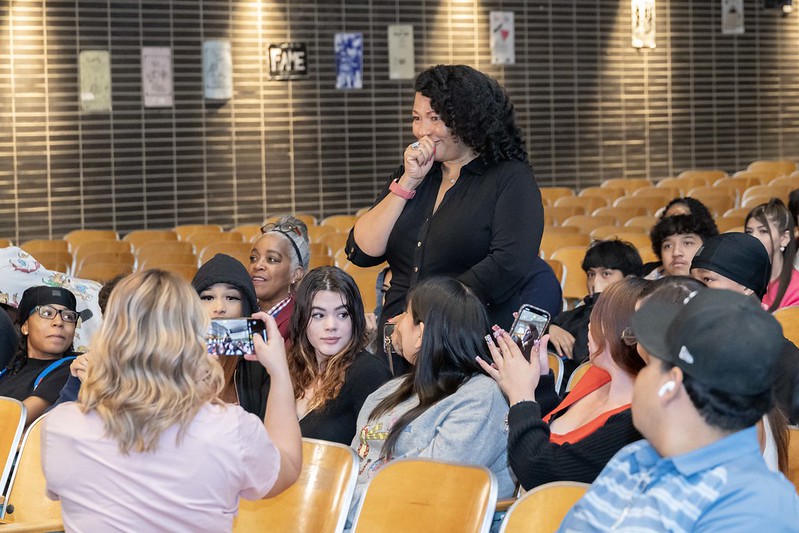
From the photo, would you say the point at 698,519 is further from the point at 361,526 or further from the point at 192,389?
the point at 361,526

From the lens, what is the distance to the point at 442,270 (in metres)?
3.58

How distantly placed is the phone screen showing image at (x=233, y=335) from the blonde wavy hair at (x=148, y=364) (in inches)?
5.9

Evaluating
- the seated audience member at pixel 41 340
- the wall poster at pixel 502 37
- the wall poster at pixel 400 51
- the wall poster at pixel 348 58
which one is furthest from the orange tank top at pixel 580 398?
the wall poster at pixel 502 37

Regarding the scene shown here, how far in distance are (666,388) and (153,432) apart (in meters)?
0.98

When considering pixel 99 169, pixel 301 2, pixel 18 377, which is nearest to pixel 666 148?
pixel 301 2

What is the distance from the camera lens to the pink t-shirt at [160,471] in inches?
86.4

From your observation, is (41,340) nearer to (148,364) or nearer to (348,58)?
(148,364)

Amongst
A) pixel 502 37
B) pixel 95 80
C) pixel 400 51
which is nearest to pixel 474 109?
pixel 95 80

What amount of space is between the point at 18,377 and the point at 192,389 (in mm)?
2745

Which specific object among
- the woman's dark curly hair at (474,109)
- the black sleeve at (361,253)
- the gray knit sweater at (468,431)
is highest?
the woman's dark curly hair at (474,109)

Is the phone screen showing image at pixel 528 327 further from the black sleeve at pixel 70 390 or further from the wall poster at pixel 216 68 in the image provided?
the wall poster at pixel 216 68

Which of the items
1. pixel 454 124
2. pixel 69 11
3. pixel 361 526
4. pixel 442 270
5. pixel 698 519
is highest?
pixel 69 11

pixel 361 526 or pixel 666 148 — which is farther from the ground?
pixel 666 148

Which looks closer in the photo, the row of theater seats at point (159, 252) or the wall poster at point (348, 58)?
the row of theater seats at point (159, 252)
